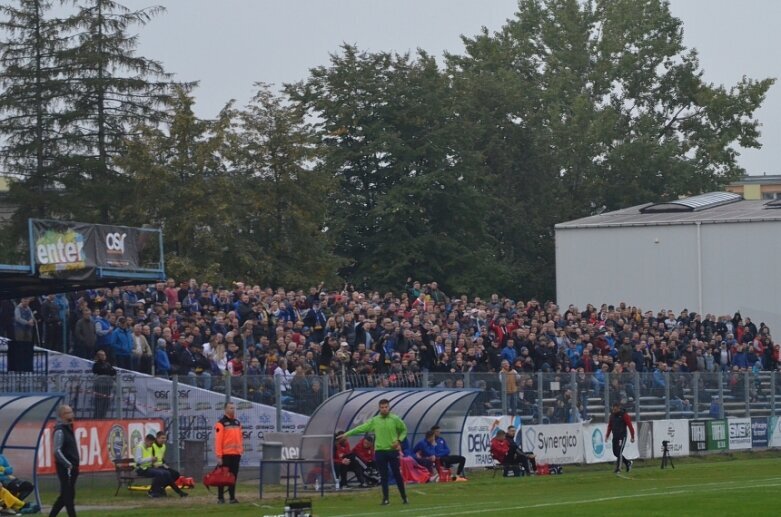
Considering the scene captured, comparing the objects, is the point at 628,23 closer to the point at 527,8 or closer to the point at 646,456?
the point at 527,8

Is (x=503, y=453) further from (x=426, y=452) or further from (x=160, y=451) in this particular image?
(x=160, y=451)

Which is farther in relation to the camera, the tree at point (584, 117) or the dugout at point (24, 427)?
the tree at point (584, 117)

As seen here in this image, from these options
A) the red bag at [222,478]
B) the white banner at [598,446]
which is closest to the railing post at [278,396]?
the red bag at [222,478]

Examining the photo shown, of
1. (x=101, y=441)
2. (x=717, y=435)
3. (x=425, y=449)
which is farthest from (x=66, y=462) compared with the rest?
(x=717, y=435)

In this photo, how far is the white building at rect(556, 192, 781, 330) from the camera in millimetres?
61812

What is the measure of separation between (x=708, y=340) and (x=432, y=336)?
16653 mm

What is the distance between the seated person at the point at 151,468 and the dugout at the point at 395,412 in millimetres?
3206

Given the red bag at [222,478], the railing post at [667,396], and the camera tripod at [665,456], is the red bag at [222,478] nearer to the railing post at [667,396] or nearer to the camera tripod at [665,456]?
the camera tripod at [665,456]

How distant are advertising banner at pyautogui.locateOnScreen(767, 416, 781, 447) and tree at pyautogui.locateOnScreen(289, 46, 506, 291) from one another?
24273mm

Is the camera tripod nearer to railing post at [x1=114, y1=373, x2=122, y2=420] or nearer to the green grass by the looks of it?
the green grass

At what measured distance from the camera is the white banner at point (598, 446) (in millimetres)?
40656

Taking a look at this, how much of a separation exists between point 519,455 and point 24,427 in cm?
1406

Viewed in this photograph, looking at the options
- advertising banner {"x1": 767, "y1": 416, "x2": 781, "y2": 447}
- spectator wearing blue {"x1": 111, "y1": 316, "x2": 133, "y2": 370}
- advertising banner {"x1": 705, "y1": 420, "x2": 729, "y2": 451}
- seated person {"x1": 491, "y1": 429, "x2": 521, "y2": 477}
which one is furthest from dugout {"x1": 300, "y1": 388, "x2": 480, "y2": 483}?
advertising banner {"x1": 767, "y1": 416, "x2": 781, "y2": 447}

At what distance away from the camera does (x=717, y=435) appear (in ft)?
150
